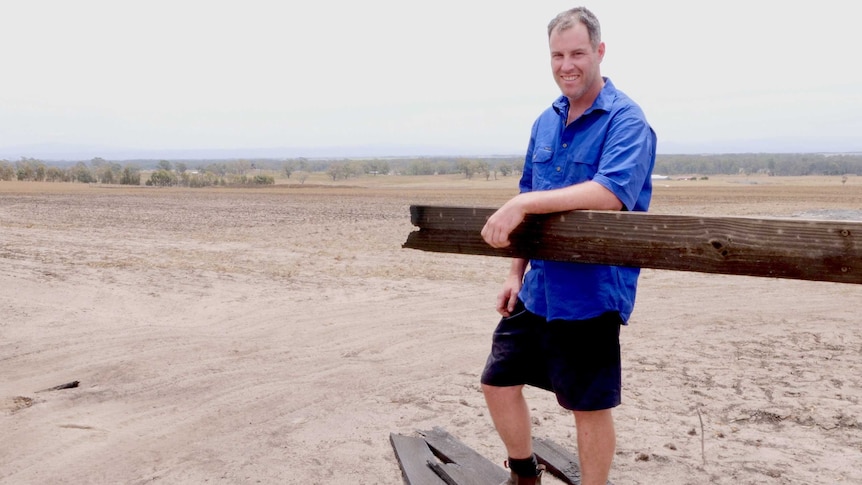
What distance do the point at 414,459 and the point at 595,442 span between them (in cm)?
141

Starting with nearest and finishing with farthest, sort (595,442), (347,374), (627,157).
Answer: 1. (627,157)
2. (595,442)
3. (347,374)

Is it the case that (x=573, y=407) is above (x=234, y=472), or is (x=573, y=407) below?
above

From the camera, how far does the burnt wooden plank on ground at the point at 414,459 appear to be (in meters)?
3.74

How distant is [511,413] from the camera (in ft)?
10.3

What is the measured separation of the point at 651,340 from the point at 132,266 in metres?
7.53

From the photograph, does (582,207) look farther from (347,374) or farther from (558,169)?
(347,374)

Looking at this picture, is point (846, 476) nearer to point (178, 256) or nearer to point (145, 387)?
point (145, 387)

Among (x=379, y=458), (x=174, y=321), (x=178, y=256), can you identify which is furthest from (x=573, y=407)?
(x=178, y=256)

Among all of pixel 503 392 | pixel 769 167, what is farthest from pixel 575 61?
pixel 769 167

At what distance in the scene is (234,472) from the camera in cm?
403

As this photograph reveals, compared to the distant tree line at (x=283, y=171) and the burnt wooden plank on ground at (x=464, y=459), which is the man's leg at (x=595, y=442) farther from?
the distant tree line at (x=283, y=171)

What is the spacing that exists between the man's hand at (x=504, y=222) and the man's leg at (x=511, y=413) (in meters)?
0.91

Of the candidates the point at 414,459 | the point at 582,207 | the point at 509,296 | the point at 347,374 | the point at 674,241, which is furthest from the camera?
the point at 347,374

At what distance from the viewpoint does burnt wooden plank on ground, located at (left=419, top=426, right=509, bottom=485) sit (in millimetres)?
3750
